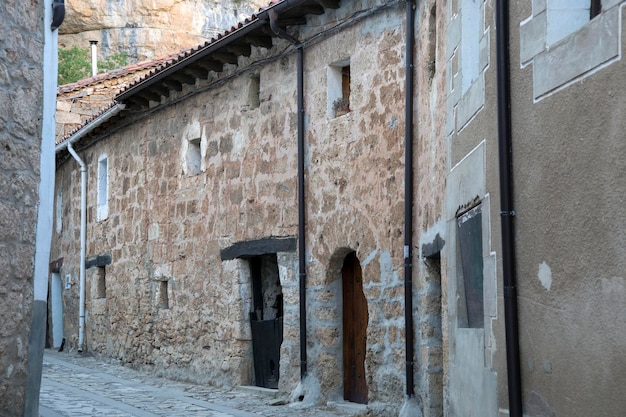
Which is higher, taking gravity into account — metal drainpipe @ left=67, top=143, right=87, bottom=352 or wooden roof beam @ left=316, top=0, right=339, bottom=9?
wooden roof beam @ left=316, top=0, right=339, bottom=9

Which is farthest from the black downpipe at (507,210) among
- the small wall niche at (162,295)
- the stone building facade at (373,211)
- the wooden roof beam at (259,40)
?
the small wall niche at (162,295)

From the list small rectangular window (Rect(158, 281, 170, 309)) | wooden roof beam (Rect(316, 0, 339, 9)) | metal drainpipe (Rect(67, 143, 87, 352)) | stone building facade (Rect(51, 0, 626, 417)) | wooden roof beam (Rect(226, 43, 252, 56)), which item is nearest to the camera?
stone building facade (Rect(51, 0, 626, 417))

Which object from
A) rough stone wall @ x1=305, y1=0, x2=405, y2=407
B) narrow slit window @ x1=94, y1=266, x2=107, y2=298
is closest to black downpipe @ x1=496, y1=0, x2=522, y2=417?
rough stone wall @ x1=305, y1=0, x2=405, y2=407

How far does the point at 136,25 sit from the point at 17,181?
29294 millimetres

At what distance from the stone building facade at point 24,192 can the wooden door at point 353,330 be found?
5287mm

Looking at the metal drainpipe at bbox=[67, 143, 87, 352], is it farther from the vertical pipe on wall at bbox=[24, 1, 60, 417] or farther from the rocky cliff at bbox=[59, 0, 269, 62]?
the rocky cliff at bbox=[59, 0, 269, 62]

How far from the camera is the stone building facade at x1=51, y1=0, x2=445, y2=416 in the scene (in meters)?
9.94

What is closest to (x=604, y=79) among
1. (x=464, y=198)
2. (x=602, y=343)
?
(x=602, y=343)

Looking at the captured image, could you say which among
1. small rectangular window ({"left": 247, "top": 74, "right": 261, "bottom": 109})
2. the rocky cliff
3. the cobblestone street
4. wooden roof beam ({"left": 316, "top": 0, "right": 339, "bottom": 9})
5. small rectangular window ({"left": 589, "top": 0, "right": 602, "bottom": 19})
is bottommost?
the cobblestone street

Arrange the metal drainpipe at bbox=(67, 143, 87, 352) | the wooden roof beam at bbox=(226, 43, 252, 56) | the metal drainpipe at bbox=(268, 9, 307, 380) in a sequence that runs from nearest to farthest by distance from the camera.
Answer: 1. the metal drainpipe at bbox=(268, 9, 307, 380)
2. the wooden roof beam at bbox=(226, 43, 252, 56)
3. the metal drainpipe at bbox=(67, 143, 87, 352)

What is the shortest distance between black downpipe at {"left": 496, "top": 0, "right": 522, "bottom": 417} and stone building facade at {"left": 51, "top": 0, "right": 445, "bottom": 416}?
9.43 feet

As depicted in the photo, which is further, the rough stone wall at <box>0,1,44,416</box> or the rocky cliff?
the rocky cliff

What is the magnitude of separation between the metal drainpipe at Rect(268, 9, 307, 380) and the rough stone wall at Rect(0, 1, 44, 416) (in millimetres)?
5335

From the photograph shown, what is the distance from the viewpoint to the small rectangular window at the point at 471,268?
658 centimetres
